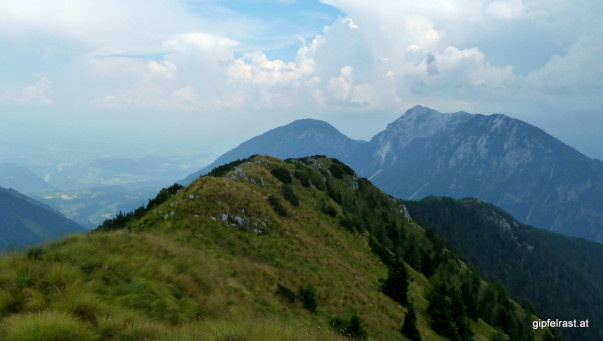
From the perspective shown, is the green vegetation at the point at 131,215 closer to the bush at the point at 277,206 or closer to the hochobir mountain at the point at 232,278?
the hochobir mountain at the point at 232,278

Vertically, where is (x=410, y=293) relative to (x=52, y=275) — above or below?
below

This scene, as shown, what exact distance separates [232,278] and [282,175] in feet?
101

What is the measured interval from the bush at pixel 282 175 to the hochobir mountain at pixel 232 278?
19 cm

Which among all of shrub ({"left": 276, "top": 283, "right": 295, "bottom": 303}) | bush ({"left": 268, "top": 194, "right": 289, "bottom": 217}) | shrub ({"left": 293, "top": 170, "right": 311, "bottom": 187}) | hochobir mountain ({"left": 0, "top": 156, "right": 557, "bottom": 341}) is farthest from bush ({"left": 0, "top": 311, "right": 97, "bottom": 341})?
shrub ({"left": 293, "top": 170, "right": 311, "bottom": 187})

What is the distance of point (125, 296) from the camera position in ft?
36.9

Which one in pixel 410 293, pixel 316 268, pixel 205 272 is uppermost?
pixel 205 272

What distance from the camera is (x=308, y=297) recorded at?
20.6 metres

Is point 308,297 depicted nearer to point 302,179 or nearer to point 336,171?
point 302,179

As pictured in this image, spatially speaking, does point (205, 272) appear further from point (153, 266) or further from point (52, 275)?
point (52, 275)

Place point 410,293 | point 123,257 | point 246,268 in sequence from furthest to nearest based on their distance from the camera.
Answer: point 410,293 < point 246,268 < point 123,257

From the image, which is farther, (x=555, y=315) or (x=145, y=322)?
(x=555, y=315)

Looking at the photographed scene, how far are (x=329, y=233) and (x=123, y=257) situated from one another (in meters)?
27.1

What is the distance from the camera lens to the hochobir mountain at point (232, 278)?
9523 millimetres

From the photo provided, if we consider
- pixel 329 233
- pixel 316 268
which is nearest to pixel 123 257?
pixel 316 268
